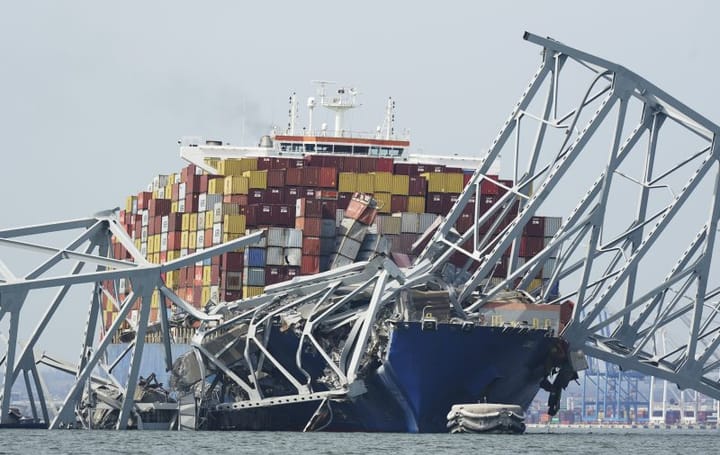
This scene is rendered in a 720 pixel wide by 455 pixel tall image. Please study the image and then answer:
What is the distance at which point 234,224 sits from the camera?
82.2 meters

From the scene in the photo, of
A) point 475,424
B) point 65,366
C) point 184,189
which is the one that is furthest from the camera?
point 184,189

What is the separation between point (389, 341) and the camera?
205 feet

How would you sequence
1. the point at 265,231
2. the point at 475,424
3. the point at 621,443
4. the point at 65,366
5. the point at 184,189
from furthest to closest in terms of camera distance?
the point at 184,189 → the point at 265,231 → the point at 65,366 → the point at 621,443 → the point at 475,424

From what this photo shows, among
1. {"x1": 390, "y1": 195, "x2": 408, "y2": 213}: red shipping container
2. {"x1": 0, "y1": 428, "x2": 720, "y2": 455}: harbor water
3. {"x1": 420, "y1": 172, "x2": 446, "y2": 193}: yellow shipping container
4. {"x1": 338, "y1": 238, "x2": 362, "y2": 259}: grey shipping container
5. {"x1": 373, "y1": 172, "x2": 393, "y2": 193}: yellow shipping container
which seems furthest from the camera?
{"x1": 420, "y1": 172, "x2": 446, "y2": 193}: yellow shipping container

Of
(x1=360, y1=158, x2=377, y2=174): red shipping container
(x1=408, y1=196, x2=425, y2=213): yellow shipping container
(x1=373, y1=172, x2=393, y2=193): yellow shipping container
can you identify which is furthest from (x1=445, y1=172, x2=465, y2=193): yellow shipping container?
(x1=360, y1=158, x2=377, y2=174): red shipping container

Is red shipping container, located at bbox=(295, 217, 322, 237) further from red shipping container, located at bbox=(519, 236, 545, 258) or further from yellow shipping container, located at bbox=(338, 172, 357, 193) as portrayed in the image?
red shipping container, located at bbox=(519, 236, 545, 258)

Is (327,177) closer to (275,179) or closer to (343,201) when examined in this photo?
(275,179)

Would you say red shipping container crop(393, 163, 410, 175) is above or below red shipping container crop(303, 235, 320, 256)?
above

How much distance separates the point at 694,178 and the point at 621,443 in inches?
420

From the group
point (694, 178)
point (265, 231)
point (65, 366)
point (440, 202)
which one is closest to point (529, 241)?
point (440, 202)

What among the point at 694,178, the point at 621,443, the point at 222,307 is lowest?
the point at 621,443

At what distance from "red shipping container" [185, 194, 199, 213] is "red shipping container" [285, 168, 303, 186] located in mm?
6773

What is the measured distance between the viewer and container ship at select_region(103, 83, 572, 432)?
207 ft

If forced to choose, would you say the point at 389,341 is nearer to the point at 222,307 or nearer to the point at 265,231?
the point at 222,307
